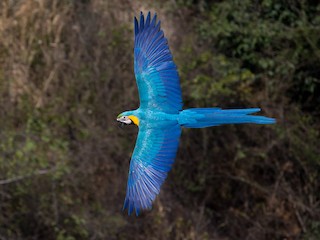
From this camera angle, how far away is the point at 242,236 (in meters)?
8.86

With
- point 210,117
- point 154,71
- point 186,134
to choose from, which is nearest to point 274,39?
point 186,134

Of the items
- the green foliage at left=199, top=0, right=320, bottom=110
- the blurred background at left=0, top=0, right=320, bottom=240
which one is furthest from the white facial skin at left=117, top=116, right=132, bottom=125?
the green foliage at left=199, top=0, right=320, bottom=110

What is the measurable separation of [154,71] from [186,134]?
11.1 ft

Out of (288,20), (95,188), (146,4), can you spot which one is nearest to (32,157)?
(95,188)

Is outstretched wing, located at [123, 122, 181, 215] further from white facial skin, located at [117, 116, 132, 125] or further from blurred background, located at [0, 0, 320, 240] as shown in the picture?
blurred background, located at [0, 0, 320, 240]

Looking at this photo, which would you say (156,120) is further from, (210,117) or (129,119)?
(210,117)

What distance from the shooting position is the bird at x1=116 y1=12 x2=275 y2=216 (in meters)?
5.32

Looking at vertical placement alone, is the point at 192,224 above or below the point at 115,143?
below

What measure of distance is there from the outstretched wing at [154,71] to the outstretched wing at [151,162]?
157 mm

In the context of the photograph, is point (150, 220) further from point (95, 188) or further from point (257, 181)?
point (257, 181)

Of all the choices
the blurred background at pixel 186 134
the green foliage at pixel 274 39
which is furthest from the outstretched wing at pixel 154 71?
the green foliage at pixel 274 39

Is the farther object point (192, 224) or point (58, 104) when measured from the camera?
point (58, 104)

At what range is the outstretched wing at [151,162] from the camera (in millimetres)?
5383

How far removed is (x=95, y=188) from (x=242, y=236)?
5.35 feet
